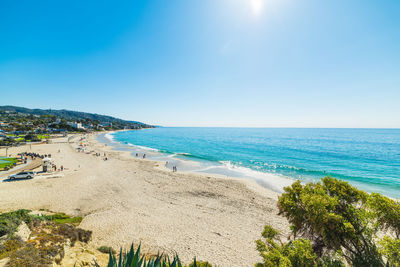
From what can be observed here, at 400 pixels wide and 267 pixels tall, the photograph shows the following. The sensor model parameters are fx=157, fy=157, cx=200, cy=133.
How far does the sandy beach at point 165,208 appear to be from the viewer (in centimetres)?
1030

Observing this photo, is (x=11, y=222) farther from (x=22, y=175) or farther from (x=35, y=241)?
(x=22, y=175)

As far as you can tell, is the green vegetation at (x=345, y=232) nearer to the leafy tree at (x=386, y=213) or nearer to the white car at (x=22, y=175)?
the leafy tree at (x=386, y=213)

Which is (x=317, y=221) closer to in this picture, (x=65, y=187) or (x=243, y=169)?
(x=65, y=187)

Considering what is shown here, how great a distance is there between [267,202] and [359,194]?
41.0 ft

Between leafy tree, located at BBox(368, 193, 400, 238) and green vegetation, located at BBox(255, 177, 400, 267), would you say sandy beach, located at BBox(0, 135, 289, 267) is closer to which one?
green vegetation, located at BBox(255, 177, 400, 267)

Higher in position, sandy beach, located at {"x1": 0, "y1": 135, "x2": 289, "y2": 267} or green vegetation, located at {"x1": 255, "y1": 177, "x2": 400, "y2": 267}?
green vegetation, located at {"x1": 255, "y1": 177, "x2": 400, "y2": 267}

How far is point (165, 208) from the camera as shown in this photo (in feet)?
49.8

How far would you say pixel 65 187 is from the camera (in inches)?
752

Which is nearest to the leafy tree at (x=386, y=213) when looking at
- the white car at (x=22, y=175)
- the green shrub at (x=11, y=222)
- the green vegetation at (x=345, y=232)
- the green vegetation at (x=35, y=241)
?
the green vegetation at (x=345, y=232)

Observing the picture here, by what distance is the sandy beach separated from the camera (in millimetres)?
10297

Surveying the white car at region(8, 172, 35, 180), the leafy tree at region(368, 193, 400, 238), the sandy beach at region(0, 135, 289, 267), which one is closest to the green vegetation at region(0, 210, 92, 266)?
the sandy beach at region(0, 135, 289, 267)

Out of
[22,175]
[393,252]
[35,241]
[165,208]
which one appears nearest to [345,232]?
[393,252]

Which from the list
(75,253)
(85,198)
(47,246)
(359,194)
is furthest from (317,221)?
(85,198)

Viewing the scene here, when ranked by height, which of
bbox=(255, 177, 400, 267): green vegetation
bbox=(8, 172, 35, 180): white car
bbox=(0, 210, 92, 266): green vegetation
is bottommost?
bbox=(8, 172, 35, 180): white car
